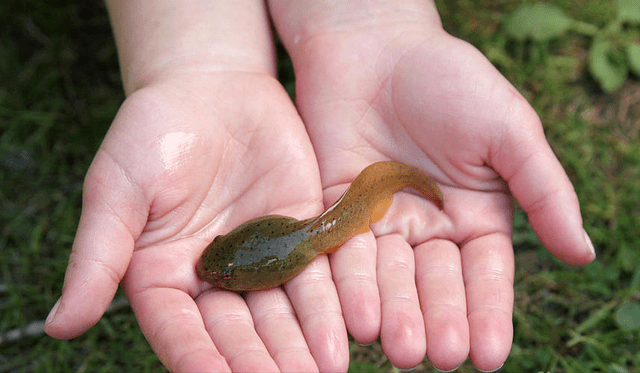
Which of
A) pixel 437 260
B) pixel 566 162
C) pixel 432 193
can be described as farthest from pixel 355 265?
pixel 566 162

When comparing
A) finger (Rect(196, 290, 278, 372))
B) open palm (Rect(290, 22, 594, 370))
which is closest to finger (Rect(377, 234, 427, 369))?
open palm (Rect(290, 22, 594, 370))

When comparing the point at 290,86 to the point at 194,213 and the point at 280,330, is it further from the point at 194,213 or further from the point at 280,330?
the point at 280,330

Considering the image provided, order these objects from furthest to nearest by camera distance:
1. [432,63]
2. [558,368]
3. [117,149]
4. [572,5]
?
[572,5], [558,368], [432,63], [117,149]

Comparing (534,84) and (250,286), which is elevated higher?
(250,286)

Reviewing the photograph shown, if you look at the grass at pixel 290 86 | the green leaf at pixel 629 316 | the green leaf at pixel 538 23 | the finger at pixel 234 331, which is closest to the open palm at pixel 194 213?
the finger at pixel 234 331

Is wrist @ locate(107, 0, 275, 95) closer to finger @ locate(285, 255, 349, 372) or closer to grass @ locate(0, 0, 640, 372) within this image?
grass @ locate(0, 0, 640, 372)

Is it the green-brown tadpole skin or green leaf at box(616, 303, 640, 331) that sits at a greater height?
the green-brown tadpole skin

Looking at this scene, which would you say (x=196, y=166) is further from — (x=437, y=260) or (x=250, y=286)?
(x=437, y=260)

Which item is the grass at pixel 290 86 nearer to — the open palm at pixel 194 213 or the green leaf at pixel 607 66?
the green leaf at pixel 607 66
